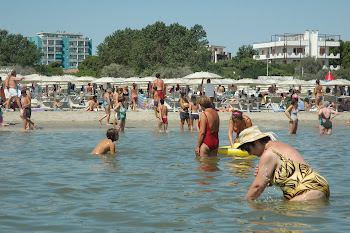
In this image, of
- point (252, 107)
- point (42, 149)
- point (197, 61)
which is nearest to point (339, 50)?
point (197, 61)

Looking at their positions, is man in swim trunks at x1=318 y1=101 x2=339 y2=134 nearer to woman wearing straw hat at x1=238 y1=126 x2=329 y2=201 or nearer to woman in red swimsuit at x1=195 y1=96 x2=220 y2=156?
woman in red swimsuit at x1=195 y1=96 x2=220 y2=156

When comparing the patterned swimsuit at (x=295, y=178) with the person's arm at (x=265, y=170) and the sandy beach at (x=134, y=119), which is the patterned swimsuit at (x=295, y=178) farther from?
the sandy beach at (x=134, y=119)

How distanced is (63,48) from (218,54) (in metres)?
74.5

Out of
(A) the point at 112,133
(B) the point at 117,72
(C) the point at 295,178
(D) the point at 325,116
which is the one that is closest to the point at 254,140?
(C) the point at 295,178

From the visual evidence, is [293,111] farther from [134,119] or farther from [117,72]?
[117,72]

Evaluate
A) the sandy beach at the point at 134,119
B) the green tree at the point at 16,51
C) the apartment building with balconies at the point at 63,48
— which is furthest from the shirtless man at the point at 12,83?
the apartment building with balconies at the point at 63,48

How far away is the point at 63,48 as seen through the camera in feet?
594

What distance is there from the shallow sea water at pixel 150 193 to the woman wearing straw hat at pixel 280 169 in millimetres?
290

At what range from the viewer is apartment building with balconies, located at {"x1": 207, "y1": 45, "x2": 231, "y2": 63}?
12794cm

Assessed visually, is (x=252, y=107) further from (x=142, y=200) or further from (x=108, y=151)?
(x=142, y=200)

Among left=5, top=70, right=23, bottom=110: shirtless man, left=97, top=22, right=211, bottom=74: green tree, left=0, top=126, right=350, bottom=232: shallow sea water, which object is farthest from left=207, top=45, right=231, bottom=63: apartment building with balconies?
left=0, top=126, right=350, bottom=232: shallow sea water

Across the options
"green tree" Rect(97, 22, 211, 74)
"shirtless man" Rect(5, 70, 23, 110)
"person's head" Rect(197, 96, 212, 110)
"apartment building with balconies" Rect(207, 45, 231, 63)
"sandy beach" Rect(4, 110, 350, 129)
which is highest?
"apartment building with balconies" Rect(207, 45, 231, 63)

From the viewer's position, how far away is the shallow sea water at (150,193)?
512 cm

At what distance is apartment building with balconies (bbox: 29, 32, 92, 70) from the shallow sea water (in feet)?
565
